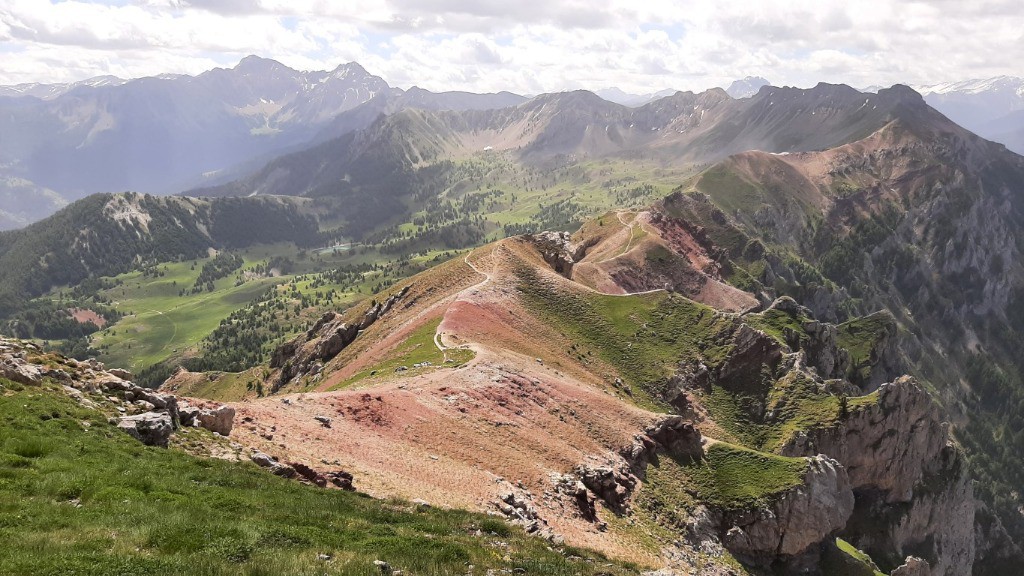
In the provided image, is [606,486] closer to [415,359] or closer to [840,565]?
[415,359]

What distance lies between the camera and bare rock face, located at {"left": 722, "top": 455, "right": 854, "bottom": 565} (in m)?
64.2

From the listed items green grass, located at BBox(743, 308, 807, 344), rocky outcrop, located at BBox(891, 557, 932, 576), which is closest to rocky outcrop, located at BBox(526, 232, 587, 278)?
green grass, located at BBox(743, 308, 807, 344)

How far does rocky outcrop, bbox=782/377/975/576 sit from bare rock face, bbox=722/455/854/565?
19491mm

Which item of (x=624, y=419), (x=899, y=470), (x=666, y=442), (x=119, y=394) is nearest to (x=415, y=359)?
(x=624, y=419)

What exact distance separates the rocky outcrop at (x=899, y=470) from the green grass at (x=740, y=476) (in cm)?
2274

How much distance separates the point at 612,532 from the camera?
51.4 meters

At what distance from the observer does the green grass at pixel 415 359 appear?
7294 centimetres

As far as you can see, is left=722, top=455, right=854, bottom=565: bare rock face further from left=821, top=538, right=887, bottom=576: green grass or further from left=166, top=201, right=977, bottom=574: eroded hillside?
left=821, top=538, right=887, bottom=576: green grass

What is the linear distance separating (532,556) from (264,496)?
44.5ft

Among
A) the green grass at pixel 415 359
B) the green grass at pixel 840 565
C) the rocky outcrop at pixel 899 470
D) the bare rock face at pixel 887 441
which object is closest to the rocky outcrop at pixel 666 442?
the green grass at pixel 840 565

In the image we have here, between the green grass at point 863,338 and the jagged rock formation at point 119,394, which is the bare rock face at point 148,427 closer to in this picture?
the jagged rock formation at point 119,394

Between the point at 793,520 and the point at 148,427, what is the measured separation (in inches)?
2531

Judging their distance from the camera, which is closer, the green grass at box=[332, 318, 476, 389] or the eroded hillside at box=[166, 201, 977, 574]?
the eroded hillside at box=[166, 201, 977, 574]

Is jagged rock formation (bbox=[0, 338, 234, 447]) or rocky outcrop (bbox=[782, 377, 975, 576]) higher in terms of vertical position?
jagged rock formation (bbox=[0, 338, 234, 447])
